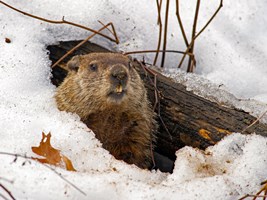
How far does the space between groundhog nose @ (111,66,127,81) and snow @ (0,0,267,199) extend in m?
0.45

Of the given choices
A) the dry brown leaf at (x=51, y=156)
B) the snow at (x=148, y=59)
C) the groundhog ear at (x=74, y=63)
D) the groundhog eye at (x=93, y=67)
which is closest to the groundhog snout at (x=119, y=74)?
the groundhog eye at (x=93, y=67)

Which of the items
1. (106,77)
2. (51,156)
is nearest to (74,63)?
(106,77)

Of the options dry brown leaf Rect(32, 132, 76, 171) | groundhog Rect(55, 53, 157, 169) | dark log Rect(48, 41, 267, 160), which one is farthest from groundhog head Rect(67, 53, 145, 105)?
dry brown leaf Rect(32, 132, 76, 171)

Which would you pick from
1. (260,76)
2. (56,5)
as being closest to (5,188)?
(56,5)

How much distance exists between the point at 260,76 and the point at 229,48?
1.31ft

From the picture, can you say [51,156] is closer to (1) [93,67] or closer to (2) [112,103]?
(2) [112,103]

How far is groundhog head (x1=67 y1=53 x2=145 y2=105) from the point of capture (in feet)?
12.1

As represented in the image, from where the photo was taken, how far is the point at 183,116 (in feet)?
13.2

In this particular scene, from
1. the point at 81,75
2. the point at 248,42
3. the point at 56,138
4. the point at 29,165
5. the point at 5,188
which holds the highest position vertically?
the point at 248,42

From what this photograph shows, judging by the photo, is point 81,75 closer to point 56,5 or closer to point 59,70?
point 59,70

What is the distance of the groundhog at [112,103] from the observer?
12.4ft

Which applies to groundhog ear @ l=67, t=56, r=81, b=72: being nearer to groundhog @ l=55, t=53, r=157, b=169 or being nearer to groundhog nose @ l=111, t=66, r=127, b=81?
groundhog @ l=55, t=53, r=157, b=169

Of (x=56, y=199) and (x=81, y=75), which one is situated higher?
(x=81, y=75)

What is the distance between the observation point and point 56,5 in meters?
4.44
